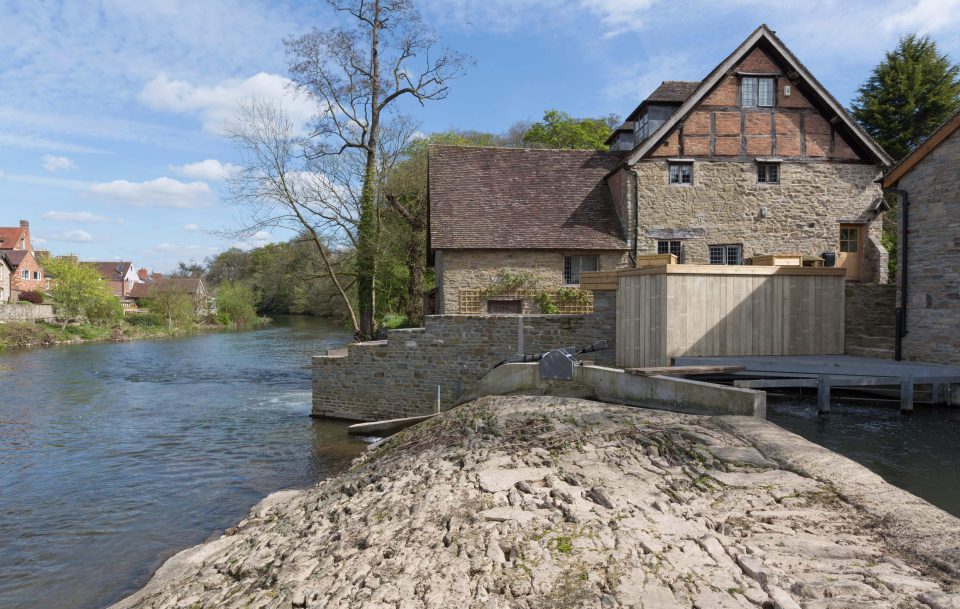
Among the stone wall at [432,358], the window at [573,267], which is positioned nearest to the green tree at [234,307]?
the stone wall at [432,358]

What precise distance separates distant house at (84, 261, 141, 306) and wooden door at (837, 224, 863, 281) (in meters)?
74.2

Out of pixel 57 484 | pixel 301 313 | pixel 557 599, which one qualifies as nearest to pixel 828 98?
pixel 557 599

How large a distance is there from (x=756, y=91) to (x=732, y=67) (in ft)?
3.45

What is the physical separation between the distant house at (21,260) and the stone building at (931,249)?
2459 inches

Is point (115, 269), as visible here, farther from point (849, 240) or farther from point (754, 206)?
point (849, 240)

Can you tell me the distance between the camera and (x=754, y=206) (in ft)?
60.7

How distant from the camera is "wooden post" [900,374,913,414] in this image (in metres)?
10.3

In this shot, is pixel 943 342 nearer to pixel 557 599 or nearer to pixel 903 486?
pixel 903 486

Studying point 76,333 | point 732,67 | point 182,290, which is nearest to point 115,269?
point 182,290

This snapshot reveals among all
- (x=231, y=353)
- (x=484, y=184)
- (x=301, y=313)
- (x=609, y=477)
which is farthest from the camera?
(x=301, y=313)

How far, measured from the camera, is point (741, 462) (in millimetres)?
6348

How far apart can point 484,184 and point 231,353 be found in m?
19.3

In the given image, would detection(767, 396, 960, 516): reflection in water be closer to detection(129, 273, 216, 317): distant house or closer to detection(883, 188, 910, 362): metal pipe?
detection(883, 188, 910, 362): metal pipe

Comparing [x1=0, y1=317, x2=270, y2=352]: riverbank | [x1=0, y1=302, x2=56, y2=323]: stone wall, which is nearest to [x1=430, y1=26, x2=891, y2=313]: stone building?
[x1=0, y1=317, x2=270, y2=352]: riverbank
